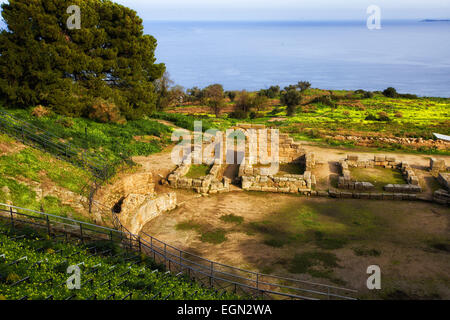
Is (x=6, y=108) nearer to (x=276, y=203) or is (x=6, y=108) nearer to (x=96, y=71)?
(x=96, y=71)

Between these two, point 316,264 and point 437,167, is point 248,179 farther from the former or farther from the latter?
point 437,167

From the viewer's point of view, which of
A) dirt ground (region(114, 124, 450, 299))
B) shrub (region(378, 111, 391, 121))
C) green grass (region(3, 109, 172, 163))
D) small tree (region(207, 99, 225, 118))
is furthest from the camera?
small tree (region(207, 99, 225, 118))

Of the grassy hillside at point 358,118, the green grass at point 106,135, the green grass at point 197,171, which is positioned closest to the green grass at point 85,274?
the green grass at point 106,135

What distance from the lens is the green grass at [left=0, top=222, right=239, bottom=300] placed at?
9.99 m

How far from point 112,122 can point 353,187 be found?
19075 millimetres

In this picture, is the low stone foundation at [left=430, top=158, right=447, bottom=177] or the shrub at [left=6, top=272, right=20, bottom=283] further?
the low stone foundation at [left=430, top=158, right=447, bottom=177]

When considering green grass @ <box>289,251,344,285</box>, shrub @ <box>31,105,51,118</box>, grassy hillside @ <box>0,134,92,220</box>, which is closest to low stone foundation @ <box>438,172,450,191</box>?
green grass @ <box>289,251,344,285</box>

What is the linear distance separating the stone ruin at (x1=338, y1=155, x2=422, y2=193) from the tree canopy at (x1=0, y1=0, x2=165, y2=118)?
17832 mm

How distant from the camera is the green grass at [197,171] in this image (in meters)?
24.1

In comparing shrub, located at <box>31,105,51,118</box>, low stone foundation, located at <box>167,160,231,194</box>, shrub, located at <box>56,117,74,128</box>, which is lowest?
low stone foundation, located at <box>167,160,231,194</box>

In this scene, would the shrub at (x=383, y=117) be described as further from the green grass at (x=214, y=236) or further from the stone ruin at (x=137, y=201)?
the green grass at (x=214, y=236)

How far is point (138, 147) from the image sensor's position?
27078 millimetres

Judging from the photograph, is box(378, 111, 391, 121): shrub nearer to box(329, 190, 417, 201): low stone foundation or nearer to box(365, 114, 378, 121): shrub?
box(365, 114, 378, 121): shrub

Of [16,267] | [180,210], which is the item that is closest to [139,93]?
[180,210]
